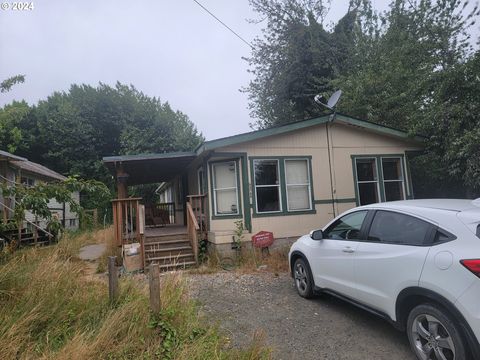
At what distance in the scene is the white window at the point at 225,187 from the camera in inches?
366

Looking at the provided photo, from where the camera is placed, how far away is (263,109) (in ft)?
67.0

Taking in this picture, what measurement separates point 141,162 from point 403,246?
8654 millimetres

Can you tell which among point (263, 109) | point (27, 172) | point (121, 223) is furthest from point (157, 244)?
point (263, 109)

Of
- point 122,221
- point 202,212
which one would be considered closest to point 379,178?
point 202,212

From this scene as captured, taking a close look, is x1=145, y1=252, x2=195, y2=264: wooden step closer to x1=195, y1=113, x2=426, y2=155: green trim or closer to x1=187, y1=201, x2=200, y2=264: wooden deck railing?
x1=187, y1=201, x2=200, y2=264: wooden deck railing

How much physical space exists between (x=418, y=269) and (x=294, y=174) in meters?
6.46

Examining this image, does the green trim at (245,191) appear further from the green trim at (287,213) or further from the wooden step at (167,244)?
the wooden step at (167,244)

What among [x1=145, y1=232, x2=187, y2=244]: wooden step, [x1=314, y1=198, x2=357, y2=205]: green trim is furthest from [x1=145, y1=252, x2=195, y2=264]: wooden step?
[x1=314, y1=198, x2=357, y2=205]: green trim

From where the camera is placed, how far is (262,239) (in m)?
8.77

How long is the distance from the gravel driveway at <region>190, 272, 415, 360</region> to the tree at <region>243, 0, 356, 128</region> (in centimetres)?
1339

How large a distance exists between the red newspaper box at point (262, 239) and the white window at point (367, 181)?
3259 mm

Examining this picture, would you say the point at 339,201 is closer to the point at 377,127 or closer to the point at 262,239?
the point at 377,127

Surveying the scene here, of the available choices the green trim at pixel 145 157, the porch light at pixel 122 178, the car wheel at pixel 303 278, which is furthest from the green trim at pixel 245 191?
the porch light at pixel 122 178

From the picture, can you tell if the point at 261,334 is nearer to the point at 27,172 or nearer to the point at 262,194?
the point at 262,194
